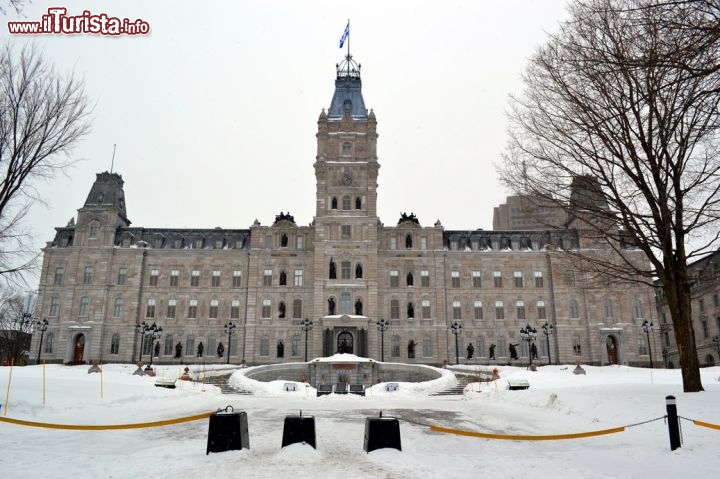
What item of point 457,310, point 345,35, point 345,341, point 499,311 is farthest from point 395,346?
point 345,35

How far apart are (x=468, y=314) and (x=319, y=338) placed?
1616 centimetres

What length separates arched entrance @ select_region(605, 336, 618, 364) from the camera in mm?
53875

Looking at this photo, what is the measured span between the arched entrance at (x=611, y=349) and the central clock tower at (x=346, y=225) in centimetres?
2460

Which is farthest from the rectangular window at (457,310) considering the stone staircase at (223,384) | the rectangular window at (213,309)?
the stone staircase at (223,384)

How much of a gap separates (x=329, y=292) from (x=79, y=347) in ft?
86.1

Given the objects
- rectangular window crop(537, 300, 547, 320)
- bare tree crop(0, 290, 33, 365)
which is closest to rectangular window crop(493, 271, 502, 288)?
rectangular window crop(537, 300, 547, 320)

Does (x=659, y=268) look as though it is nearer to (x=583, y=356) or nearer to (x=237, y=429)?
(x=237, y=429)

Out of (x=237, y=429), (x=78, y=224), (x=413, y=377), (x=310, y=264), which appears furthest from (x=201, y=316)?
(x=237, y=429)

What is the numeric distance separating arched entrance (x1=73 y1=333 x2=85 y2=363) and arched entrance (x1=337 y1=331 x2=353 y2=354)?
85.8 feet

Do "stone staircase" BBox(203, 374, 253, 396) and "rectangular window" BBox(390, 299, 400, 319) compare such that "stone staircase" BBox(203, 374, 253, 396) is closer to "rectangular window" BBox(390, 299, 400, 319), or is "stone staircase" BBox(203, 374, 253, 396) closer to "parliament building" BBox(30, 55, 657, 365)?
"parliament building" BBox(30, 55, 657, 365)

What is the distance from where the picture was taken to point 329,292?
172 feet

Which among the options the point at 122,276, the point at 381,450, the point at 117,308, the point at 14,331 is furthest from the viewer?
the point at 14,331

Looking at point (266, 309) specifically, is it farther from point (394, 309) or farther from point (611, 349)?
point (611, 349)

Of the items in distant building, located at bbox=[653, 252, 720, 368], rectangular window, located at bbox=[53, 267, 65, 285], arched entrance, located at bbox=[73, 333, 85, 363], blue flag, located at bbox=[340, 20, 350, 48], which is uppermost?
blue flag, located at bbox=[340, 20, 350, 48]
